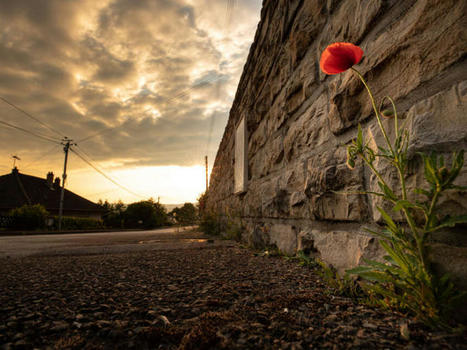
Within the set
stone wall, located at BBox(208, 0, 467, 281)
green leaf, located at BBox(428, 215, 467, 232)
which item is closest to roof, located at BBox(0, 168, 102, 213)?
stone wall, located at BBox(208, 0, 467, 281)

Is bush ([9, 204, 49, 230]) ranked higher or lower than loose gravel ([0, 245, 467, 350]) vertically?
higher

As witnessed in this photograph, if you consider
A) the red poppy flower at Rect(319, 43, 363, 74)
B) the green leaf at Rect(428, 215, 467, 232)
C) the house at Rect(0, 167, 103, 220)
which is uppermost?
the house at Rect(0, 167, 103, 220)

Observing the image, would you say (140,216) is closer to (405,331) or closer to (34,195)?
(34,195)

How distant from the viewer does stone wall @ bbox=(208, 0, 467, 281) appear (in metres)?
0.73

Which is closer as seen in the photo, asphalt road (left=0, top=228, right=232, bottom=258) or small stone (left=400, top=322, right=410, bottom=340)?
small stone (left=400, top=322, right=410, bottom=340)

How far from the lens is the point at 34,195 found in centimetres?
2342

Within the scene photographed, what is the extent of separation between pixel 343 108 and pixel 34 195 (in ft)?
101

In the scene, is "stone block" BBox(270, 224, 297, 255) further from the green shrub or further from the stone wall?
the green shrub

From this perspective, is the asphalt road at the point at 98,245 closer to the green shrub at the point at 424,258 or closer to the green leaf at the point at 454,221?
the green shrub at the point at 424,258

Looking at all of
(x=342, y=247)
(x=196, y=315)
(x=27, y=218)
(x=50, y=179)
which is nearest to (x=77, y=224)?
(x=27, y=218)

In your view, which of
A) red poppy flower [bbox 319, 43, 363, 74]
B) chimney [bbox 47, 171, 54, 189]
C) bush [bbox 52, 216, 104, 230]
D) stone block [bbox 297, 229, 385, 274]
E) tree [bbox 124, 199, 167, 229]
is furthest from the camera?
chimney [bbox 47, 171, 54, 189]

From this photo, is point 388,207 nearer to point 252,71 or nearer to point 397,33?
point 397,33

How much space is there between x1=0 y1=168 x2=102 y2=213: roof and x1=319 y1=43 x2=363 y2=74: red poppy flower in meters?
28.1

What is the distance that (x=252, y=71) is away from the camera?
10.6ft
